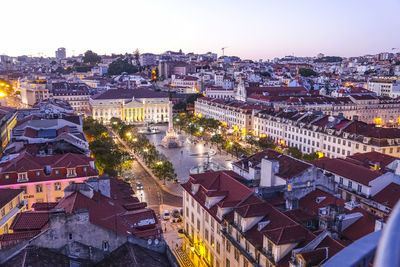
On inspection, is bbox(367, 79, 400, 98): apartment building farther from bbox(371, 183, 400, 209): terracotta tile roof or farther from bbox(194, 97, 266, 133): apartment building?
bbox(371, 183, 400, 209): terracotta tile roof

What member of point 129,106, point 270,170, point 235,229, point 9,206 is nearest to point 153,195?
point 270,170

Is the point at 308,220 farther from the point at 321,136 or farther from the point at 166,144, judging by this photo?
the point at 166,144

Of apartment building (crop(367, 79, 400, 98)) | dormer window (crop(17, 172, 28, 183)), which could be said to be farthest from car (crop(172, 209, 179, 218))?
apartment building (crop(367, 79, 400, 98))

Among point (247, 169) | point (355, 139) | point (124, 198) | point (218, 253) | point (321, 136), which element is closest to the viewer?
point (218, 253)

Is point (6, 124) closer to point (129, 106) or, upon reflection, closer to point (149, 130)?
point (149, 130)

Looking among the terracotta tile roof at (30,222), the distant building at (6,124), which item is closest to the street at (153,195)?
the terracotta tile roof at (30,222)

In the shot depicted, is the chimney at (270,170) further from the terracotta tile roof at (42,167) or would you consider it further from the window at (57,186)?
the window at (57,186)

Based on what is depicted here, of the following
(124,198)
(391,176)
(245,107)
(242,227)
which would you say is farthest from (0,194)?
(245,107)
